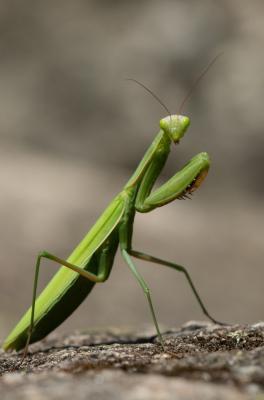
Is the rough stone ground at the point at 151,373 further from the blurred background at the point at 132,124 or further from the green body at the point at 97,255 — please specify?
the blurred background at the point at 132,124

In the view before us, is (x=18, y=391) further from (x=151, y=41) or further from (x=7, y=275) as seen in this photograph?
(x=151, y=41)

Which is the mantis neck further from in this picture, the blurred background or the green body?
the blurred background

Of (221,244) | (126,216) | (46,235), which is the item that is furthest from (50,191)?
(126,216)

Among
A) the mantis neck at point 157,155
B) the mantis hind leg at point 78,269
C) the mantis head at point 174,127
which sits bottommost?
the mantis hind leg at point 78,269

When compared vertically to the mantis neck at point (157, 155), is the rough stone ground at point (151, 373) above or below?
below

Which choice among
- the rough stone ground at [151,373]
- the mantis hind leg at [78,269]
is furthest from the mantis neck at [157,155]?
the rough stone ground at [151,373]

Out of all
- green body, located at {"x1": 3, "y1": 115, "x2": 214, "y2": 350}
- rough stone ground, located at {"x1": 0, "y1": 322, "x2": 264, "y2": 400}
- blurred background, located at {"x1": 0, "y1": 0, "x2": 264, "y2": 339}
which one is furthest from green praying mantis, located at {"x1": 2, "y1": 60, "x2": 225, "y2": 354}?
blurred background, located at {"x1": 0, "y1": 0, "x2": 264, "y2": 339}

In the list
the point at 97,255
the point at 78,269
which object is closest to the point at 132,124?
the point at 97,255

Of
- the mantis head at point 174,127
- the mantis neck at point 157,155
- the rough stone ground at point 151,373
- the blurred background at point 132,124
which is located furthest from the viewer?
the blurred background at point 132,124

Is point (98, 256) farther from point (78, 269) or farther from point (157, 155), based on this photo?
point (157, 155)
